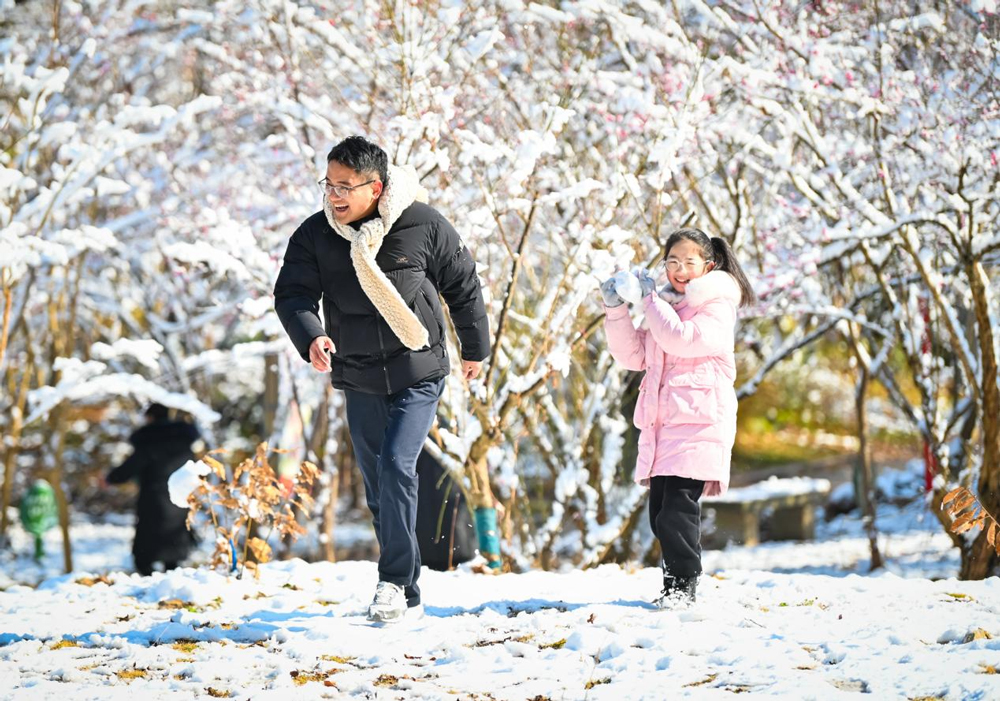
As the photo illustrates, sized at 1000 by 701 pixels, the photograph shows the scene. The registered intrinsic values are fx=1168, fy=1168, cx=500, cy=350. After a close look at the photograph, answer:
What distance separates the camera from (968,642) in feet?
11.2

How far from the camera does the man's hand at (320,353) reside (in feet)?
12.4

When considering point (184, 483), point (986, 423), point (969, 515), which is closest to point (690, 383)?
point (969, 515)

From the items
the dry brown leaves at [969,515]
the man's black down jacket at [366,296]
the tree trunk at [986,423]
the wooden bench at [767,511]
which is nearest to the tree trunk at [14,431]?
the man's black down jacket at [366,296]

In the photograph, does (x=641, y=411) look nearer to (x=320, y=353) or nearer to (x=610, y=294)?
(x=610, y=294)

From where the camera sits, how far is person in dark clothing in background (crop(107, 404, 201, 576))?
26.7 feet

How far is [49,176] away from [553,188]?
15.9ft

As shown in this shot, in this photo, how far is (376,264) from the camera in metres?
3.84

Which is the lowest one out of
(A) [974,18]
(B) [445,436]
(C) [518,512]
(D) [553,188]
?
(C) [518,512]

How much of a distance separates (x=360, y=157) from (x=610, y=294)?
Answer: 0.96 meters

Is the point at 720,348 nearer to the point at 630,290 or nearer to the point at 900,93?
the point at 630,290

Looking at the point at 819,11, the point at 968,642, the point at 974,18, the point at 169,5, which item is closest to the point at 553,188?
the point at 819,11

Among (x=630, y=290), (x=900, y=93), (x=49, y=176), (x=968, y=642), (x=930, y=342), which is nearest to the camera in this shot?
(x=968, y=642)

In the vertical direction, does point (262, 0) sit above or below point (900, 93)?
above

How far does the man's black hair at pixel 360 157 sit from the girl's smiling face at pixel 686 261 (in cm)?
103
